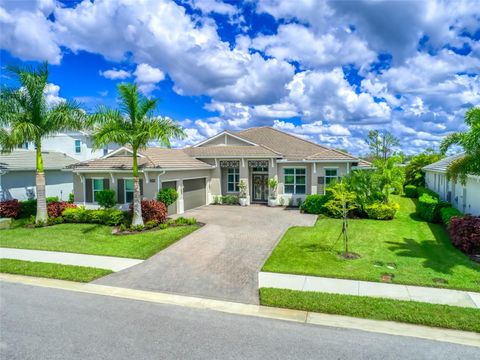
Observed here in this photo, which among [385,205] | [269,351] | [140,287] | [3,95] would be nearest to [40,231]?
[3,95]

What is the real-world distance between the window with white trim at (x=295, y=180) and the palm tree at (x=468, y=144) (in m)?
10.4

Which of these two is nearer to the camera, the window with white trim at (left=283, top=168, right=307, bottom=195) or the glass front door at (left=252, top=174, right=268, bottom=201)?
the window with white trim at (left=283, top=168, right=307, bottom=195)

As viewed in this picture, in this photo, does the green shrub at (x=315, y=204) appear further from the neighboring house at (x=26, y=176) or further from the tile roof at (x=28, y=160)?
the tile roof at (x=28, y=160)

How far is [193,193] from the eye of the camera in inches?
908

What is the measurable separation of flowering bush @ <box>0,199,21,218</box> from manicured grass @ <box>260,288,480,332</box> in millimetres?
17200

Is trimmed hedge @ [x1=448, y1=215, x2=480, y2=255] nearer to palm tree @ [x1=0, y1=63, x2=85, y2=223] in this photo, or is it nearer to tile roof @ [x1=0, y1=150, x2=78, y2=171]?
palm tree @ [x1=0, y1=63, x2=85, y2=223]

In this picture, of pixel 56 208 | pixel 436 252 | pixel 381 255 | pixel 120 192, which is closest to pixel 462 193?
pixel 436 252

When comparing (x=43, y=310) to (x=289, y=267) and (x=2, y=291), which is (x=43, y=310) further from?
(x=289, y=267)

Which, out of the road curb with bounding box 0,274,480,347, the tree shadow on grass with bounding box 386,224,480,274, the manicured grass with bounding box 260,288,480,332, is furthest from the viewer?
the tree shadow on grass with bounding box 386,224,480,274

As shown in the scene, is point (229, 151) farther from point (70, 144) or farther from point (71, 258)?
point (70, 144)

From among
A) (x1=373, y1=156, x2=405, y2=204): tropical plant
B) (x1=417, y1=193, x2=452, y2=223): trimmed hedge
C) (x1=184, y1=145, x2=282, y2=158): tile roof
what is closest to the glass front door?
(x1=184, y1=145, x2=282, y2=158): tile roof

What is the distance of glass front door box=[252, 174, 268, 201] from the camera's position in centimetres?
2491

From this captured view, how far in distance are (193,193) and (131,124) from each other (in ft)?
27.2

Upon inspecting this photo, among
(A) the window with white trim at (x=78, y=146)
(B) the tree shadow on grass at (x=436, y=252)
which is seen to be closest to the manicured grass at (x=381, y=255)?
(B) the tree shadow on grass at (x=436, y=252)
